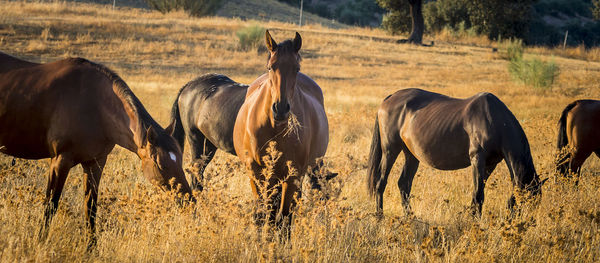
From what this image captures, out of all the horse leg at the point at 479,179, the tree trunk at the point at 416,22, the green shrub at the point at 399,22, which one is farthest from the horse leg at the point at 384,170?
the green shrub at the point at 399,22

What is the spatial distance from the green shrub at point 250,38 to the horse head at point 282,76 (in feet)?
77.5

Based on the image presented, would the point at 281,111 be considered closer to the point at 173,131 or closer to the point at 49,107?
the point at 173,131

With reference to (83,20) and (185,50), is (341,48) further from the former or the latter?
(83,20)

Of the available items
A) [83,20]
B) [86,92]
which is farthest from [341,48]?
[86,92]

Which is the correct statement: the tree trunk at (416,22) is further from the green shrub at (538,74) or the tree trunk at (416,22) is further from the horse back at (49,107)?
the horse back at (49,107)

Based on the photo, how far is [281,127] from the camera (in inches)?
171

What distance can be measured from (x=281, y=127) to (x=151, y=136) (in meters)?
1.08

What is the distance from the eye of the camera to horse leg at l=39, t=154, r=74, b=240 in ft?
13.2

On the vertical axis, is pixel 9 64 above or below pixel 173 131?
above

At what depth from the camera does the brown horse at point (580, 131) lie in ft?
23.5

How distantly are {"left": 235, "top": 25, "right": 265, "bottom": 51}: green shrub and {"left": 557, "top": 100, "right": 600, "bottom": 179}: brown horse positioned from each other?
2129 centimetres

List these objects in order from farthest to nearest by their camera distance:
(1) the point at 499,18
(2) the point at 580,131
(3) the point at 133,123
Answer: (1) the point at 499,18 < (2) the point at 580,131 < (3) the point at 133,123

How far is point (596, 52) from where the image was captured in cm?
3175

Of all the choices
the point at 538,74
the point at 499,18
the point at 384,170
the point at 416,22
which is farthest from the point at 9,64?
the point at 499,18
